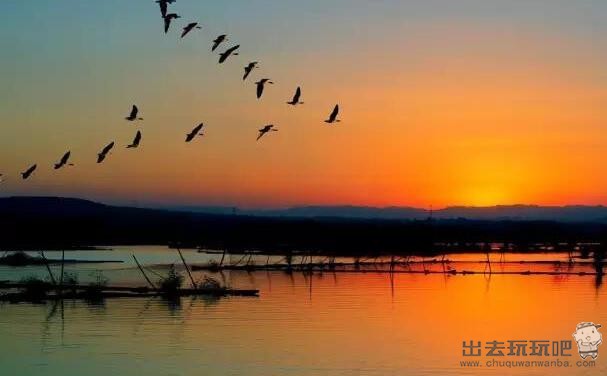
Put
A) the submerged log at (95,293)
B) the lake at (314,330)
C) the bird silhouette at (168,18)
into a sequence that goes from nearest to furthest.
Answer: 1. the bird silhouette at (168,18)
2. the lake at (314,330)
3. the submerged log at (95,293)

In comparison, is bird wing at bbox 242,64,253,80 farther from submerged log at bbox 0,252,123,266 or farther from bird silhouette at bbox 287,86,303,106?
submerged log at bbox 0,252,123,266

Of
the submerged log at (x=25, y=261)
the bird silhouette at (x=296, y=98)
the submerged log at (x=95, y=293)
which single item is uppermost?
the bird silhouette at (x=296, y=98)

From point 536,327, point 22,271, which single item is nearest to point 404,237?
point 22,271

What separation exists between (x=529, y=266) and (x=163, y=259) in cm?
2899

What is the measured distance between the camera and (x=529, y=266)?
235 feet

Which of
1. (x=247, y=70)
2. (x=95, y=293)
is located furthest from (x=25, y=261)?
(x=247, y=70)

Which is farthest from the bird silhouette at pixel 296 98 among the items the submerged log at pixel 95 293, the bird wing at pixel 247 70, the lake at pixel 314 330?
the submerged log at pixel 95 293

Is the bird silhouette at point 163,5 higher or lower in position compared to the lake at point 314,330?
higher

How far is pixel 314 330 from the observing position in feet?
116

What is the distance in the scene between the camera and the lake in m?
28.6

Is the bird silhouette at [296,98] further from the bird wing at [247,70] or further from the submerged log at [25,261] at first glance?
the submerged log at [25,261]

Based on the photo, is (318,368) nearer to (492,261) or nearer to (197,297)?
(197,297)

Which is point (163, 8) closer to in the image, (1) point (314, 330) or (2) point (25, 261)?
(1) point (314, 330)

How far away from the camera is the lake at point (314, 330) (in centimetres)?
2861
